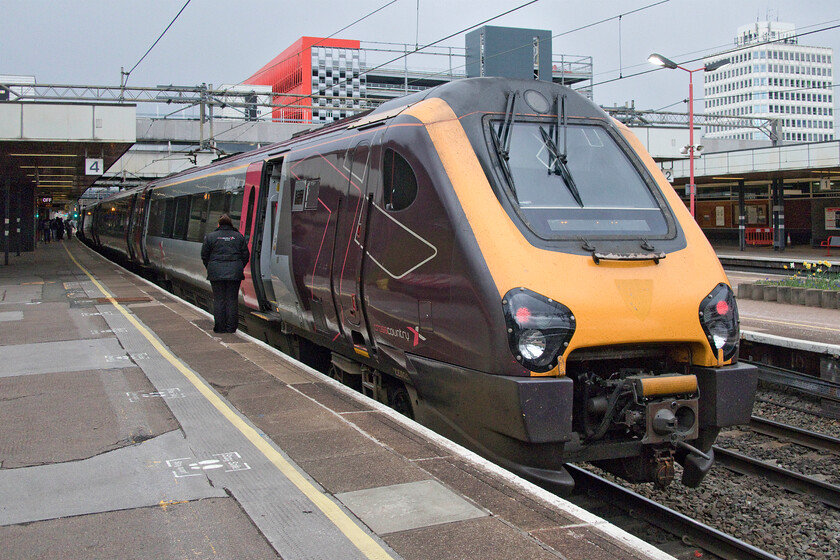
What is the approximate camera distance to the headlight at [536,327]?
4.83 metres

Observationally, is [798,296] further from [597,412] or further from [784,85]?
[784,85]

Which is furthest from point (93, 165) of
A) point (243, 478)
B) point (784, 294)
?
point (243, 478)

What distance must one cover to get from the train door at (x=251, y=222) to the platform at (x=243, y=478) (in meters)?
2.22

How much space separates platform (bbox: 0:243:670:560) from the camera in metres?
3.72

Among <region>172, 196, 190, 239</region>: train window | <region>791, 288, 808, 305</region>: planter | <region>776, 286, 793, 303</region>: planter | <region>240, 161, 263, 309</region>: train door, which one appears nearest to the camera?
<region>240, 161, 263, 309</region>: train door

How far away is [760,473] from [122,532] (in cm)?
570

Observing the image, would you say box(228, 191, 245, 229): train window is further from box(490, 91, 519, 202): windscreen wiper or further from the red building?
the red building

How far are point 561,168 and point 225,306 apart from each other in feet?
20.1

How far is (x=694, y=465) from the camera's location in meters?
5.43

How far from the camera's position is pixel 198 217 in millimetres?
14789

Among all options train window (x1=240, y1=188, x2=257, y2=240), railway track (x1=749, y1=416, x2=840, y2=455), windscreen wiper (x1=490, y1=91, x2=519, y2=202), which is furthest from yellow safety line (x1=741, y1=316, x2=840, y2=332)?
train window (x1=240, y1=188, x2=257, y2=240)

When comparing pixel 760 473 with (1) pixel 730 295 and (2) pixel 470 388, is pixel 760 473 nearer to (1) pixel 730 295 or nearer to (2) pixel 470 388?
(1) pixel 730 295

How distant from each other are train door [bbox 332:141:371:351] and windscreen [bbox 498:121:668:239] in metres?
1.47

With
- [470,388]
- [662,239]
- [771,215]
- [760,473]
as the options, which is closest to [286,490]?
[470,388]
